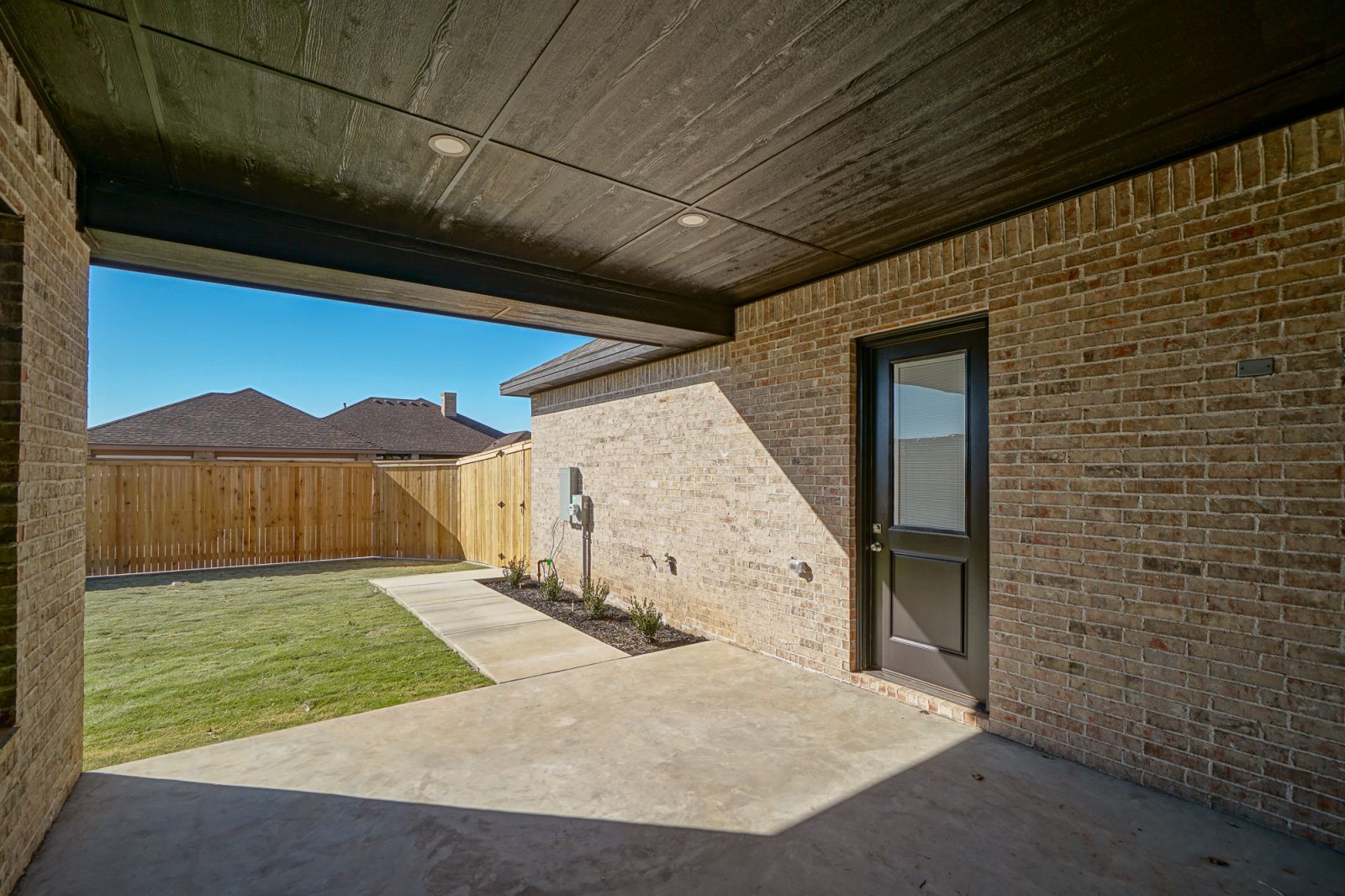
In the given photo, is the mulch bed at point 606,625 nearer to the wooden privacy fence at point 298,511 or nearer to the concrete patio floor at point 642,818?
the concrete patio floor at point 642,818

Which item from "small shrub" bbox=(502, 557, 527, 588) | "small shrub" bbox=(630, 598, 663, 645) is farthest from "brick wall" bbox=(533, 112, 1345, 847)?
"small shrub" bbox=(502, 557, 527, 588)

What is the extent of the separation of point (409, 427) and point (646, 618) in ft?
52.1

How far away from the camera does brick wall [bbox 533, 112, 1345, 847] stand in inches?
94.0

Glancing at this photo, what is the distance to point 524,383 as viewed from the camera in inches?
332

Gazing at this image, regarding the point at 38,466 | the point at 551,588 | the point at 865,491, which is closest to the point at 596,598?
the point at 551,588

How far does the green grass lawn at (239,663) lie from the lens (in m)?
3.60

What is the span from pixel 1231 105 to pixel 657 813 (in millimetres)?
3674

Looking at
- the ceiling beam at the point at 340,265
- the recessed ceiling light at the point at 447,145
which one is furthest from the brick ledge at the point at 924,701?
the recessed ceiling light at the point at 447,145

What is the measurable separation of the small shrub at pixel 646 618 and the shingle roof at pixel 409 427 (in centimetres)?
1254

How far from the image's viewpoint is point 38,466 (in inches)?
93.0

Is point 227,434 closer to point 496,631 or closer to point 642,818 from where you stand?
point 496,631

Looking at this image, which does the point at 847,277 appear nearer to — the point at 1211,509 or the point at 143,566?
the point at 1211,509

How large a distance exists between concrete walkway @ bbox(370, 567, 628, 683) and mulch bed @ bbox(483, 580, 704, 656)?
0.42 ft

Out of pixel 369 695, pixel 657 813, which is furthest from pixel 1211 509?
pixel 369 695
